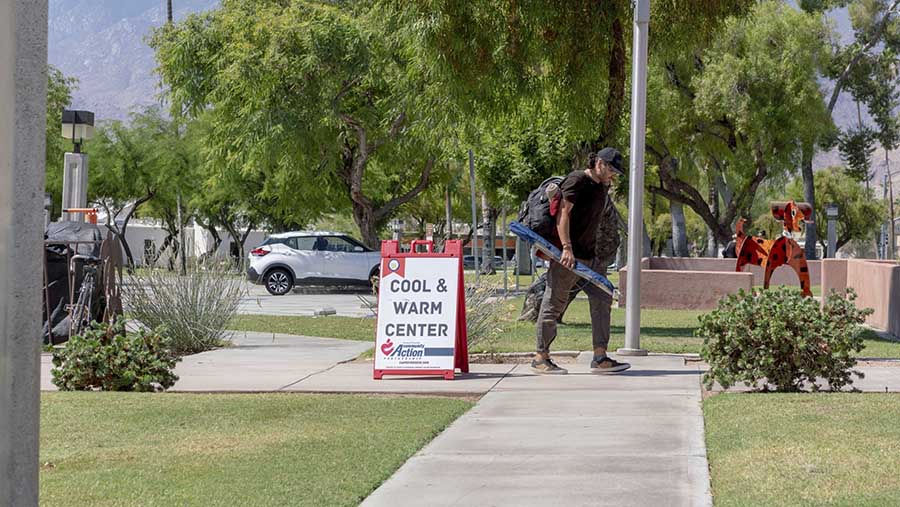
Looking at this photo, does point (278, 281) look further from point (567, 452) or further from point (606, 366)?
point (567, 452)

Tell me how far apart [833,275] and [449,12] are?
43.7 ft

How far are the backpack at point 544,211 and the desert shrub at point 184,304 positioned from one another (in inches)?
156

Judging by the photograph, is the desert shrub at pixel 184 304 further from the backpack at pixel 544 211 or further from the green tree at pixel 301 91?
the green tree at pixel 301 91

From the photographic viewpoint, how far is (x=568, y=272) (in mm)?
11414

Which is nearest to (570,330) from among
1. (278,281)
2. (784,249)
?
(784,249)

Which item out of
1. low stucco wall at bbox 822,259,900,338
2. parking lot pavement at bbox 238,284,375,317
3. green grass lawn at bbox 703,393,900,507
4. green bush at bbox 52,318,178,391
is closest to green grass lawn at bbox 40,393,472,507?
green bush at bbox 52,318,178,391

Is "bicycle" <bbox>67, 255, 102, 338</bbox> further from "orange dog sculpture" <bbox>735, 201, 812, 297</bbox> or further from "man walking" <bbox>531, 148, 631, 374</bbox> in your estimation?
"orange dog sculpture" <bbox>735, 201, 812, 297</bbox>

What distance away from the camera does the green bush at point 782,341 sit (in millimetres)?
9352

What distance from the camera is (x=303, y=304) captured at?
27.3m

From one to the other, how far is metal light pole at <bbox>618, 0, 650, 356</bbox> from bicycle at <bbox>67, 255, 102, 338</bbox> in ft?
18.1

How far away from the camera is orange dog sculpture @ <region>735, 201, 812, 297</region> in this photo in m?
20.6

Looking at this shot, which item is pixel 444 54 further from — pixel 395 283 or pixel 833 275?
pixel 833 275

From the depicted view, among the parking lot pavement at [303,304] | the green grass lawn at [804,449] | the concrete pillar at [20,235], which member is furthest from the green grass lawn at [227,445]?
the parking lot pavement at [303,304]

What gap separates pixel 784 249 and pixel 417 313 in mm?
11719
